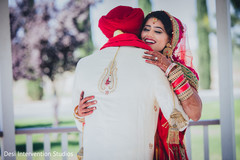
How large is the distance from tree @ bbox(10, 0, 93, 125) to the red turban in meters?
4.81

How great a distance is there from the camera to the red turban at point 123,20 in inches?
50.1

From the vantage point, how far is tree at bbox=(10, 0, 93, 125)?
5613 millimetres

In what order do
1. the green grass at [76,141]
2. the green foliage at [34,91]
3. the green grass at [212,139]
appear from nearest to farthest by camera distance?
the green grass at [212,139], the green grass at [76,141], the green foliage at [34,91]

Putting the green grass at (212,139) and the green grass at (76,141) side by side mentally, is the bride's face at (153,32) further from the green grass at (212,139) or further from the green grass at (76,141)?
the green grass at (212,139)

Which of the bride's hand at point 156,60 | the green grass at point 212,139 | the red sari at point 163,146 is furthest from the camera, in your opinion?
the green grass at point 212,139

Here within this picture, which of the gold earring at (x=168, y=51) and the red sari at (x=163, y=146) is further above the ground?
the gold earring at (x=168, y=51)

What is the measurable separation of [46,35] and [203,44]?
26.4 ft

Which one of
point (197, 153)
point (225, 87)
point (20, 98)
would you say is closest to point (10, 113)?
point (225, 87)

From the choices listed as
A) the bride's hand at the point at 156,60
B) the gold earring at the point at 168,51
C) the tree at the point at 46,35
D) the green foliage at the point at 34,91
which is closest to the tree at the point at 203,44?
the tree at the point at 46,35

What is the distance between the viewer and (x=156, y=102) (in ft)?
4.21

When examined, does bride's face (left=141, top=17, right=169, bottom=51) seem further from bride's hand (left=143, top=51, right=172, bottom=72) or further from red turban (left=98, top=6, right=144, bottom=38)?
bride's hand (left=143, top=51, right=172, bottom=72)

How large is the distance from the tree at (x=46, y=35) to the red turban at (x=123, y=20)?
4.81 m

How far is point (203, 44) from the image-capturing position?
10.7 metres

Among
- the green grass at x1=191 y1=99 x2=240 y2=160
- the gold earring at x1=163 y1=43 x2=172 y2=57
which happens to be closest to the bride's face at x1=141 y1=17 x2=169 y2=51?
the gold earring at x1=163 y1=43 x2=172 y2=57
